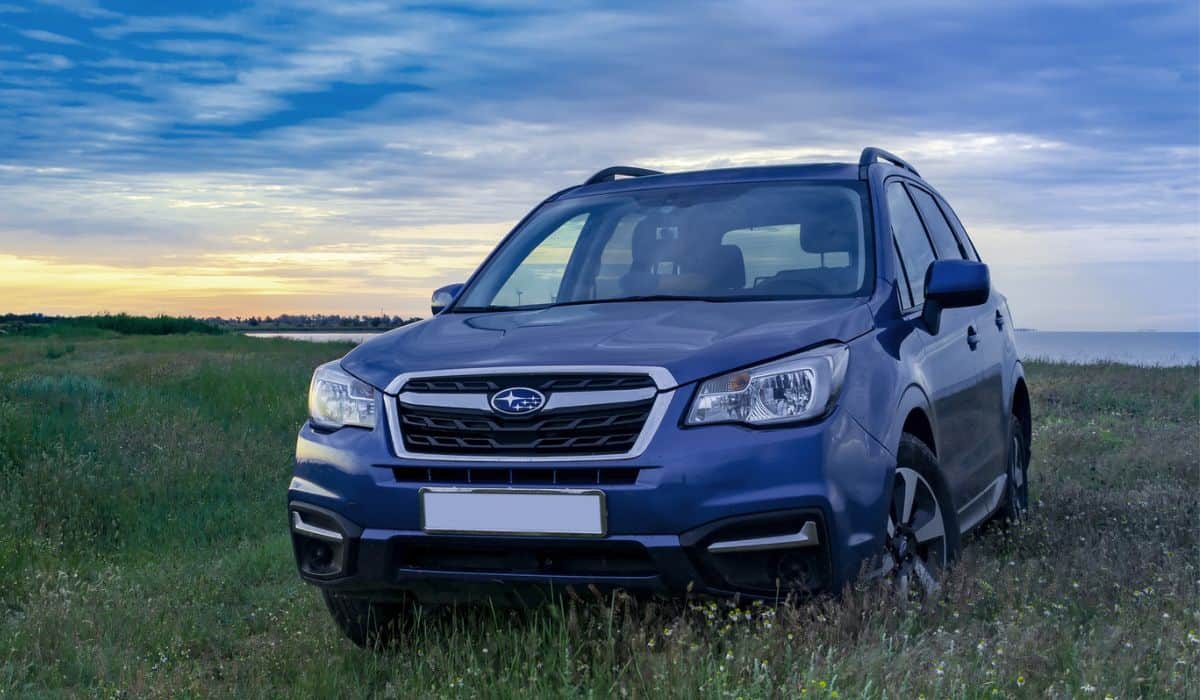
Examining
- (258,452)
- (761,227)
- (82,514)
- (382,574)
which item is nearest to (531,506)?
(382,574)

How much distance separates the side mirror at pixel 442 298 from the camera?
5.30 meters

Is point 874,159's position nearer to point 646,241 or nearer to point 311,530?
point 646,241

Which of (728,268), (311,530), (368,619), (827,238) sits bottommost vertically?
(368,619)

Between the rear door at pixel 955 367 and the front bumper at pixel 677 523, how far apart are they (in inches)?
46.6

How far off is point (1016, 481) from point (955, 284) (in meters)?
2.75

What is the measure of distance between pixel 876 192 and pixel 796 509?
2014 mm

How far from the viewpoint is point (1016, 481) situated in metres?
7.02

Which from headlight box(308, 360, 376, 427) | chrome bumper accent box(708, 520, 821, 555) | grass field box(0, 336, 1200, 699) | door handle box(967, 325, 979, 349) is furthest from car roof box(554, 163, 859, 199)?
chrome bumper accent box(708, 520, 821, 555)

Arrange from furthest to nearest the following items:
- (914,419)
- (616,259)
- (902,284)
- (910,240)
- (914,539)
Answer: (616,259) < (910,240) < (902,284) < (914,419) < (914,539)

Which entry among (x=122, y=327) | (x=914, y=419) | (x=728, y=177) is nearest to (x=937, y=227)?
(x=728, y=177)

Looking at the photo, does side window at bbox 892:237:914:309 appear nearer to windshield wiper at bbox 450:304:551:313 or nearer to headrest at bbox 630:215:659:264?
headrest at bbox 630:215:659:264

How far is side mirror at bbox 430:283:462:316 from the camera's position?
17.4ft

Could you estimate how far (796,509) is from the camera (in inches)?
138

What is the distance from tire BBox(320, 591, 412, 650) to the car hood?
891 mm
